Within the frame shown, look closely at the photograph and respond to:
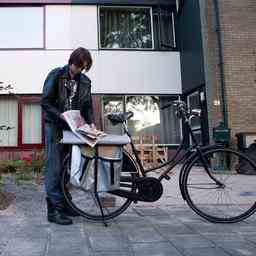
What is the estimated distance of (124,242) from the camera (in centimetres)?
315

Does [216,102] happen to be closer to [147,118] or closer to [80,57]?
[147,118]

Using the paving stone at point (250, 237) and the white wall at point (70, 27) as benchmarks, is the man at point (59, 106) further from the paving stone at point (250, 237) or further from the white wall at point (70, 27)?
the white wall at point (70, 27)

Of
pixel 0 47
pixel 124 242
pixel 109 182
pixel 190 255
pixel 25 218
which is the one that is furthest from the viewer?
pixel 0 47

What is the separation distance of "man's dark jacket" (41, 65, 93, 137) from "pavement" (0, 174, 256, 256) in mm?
1048

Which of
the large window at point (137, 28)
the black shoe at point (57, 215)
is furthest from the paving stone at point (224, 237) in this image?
the large window at point (137, 28)

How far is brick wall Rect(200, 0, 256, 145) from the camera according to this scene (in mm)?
10953

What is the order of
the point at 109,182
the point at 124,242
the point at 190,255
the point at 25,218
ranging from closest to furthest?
the point at 190,255, the point at 124,242, the point at 109,182, the point at 25,218

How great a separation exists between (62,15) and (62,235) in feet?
35.9

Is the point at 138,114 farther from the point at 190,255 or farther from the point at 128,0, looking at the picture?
the point at 190,255

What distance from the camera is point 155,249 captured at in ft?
9.68

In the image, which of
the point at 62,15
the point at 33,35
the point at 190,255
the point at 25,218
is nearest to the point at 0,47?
the point at 33,35

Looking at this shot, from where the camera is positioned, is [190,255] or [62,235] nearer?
[190,255]

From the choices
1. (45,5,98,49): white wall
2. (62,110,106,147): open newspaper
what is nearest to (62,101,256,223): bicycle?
(62,110,106,147): open newspaper

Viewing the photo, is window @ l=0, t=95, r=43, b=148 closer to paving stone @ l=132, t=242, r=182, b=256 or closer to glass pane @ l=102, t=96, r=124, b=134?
glass pane @ l=102, t=96, r=124, b=134
